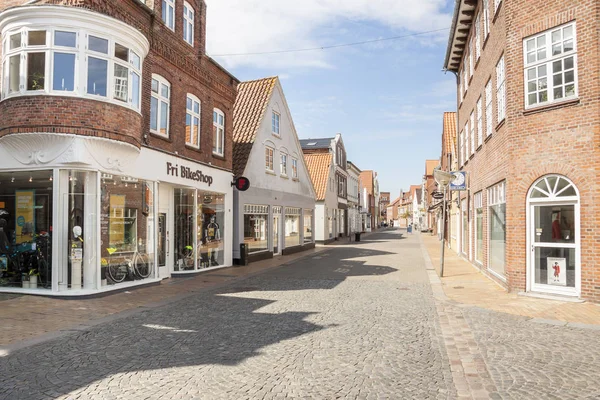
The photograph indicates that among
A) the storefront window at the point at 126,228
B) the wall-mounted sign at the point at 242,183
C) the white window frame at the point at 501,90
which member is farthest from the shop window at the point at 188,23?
the white window frame at the point at 501,90

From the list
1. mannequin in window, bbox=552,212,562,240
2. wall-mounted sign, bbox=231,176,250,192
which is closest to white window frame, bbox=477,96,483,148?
mannequin in window, bbox=552,212,562,240

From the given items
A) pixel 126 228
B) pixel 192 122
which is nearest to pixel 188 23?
pixel 192 122

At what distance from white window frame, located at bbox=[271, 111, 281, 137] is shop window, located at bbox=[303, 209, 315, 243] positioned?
6.50 m

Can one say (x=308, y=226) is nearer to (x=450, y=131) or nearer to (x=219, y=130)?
(x=450, y=131)

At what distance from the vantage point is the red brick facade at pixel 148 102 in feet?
33.5

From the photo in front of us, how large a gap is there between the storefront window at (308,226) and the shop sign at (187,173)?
12.5 metres

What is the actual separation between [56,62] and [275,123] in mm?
13771

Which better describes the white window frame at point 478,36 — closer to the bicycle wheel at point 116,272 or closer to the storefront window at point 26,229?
the bicycle wheel at point 116,272

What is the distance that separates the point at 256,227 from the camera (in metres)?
20.7

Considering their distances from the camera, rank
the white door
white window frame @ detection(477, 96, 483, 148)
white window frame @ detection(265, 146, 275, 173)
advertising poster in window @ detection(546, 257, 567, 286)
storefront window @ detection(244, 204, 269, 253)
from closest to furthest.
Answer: advertising poster in window @ detection(546, 257, 567, 286), the white door, white window frame @ detection(477, 96, 483, 148), storefront window @ detection(244, 204, 269, 253), white window frame @ detection(265, 146, 275, 173)

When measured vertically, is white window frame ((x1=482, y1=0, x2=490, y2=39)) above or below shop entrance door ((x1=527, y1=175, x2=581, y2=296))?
above

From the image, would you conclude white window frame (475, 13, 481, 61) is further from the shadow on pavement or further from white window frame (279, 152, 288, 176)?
the shadow on pavement

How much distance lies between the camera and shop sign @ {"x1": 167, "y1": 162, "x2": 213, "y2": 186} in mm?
13883

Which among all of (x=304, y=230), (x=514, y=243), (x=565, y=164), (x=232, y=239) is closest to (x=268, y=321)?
(x=514, y=243)
